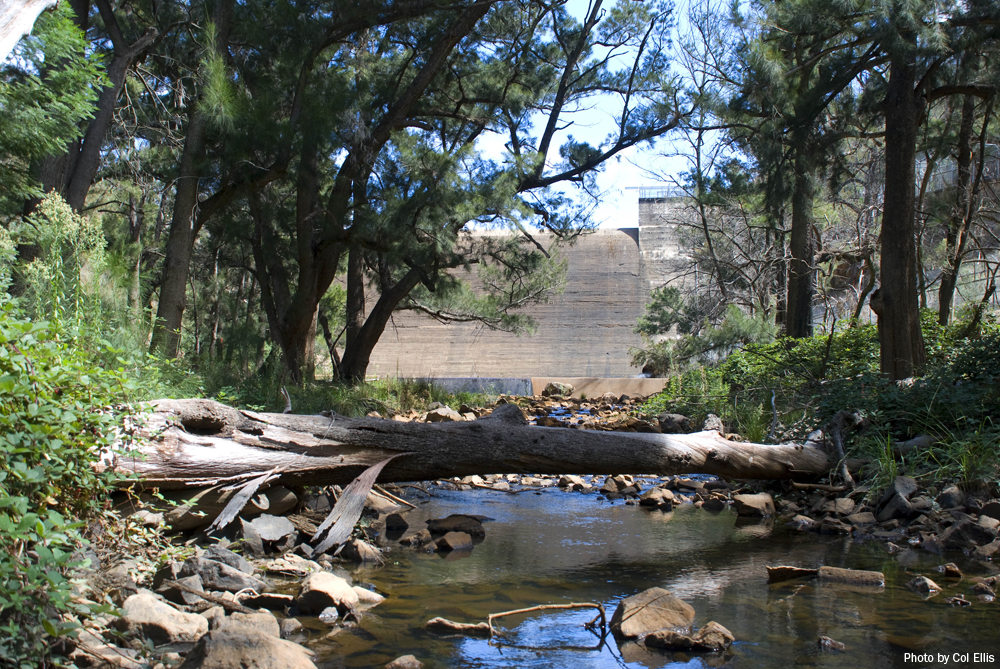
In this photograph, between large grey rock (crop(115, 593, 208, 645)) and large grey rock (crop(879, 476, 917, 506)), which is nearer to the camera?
large grey rock (crop(115, 593, 208, 645))

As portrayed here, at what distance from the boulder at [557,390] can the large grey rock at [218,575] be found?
13768mm

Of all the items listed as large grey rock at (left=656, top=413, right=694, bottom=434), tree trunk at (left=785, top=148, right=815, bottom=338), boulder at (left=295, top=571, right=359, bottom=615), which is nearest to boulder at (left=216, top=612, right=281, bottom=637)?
boulder at (left=295, top=571, right=359, bottom=615)

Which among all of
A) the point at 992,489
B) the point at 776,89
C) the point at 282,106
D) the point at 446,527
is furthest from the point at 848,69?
the point at 282,106

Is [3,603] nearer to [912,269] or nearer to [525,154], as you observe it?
[912,269]

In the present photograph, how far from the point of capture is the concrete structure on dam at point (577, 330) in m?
22.0

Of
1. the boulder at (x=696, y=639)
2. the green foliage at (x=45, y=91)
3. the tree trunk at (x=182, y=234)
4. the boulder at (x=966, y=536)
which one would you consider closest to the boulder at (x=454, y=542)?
the boulder at (x=696, y=639)

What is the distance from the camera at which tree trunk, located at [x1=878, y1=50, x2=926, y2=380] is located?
7.10 metres

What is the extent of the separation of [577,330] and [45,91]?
18046 mm

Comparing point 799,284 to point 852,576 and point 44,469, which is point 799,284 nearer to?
point 852,576

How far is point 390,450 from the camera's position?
452 cm

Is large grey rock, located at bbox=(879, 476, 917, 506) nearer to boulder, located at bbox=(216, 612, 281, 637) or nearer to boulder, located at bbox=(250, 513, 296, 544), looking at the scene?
boulder, located at bbox=(250, 513, 296, 544)

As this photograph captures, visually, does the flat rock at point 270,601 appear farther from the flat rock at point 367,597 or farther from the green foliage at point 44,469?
the green foliage at point 44,469

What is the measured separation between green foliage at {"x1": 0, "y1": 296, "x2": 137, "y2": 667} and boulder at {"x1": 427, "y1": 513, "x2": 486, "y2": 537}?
2.30 metres

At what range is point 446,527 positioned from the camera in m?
4.78
